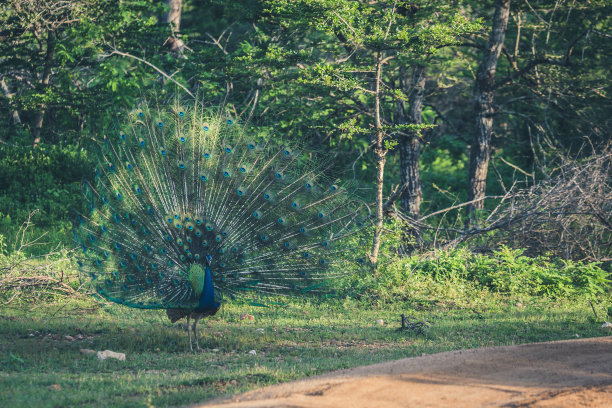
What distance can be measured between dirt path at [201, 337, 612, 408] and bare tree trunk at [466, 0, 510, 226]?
25.7 ft

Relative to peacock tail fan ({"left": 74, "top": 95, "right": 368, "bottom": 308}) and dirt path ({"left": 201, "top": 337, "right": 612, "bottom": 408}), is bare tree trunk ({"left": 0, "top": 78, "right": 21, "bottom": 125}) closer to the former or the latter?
peacock tail fan ({"left": 74, "top": 95, "right": 368, "bottom": 308})

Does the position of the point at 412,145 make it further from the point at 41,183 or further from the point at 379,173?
A: the point at 41,183

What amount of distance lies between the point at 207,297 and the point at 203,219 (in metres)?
0.97

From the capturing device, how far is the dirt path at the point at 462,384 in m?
5.43

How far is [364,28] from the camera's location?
11.0 metres

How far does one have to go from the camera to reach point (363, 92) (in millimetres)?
14406

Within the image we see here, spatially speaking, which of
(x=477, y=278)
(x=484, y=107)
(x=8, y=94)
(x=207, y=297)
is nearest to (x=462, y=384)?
(x=207, y=297)

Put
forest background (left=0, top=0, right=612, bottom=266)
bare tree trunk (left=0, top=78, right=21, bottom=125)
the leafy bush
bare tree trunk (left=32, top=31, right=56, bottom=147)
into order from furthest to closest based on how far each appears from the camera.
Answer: bare tree trunk (left=0, top=78, right=21, bottom=125) < bare tree trunk (left=32, top=31, right=56, bottom=147) < forest background (left=0, top=0, right=612, bottom=266) < the leafy bush

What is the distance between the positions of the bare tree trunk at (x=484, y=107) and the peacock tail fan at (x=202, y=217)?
6723mm

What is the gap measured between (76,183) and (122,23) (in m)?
3.96

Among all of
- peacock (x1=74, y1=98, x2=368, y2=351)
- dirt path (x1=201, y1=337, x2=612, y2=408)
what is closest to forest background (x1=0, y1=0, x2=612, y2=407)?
peacock (x1=74, y1=98, x2=368, y2=351)

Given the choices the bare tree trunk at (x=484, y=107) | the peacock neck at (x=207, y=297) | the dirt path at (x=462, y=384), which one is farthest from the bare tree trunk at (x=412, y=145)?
the dirt path at (x=462, y=384)

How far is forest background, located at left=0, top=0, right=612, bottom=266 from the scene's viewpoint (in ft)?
38.2

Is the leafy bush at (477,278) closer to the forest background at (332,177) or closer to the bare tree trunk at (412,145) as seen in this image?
the forest background at (332,177)
